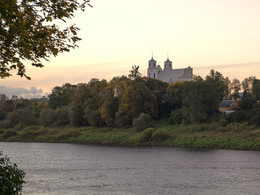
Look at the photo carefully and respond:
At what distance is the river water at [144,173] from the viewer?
104 ft

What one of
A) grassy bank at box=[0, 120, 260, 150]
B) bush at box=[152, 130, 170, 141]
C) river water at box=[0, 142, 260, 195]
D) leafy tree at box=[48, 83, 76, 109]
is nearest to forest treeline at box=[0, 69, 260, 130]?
grassy bank at box=[0, 120, 260, 150]

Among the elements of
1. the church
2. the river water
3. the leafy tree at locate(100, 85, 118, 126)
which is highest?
the church

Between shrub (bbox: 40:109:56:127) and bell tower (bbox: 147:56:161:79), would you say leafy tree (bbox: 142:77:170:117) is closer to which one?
shrub (bbox: 40:109:56:127)

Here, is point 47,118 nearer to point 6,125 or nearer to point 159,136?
point 6,125

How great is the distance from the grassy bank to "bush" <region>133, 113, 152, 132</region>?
1.38 metres

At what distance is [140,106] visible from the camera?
83.7 metres

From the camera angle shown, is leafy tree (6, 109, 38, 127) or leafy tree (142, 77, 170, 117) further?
leafy tree (6, 109, 38, 127)

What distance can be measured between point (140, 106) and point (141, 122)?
6669 mm

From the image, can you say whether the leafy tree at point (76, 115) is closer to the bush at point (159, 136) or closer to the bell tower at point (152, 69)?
the bush at point (159, 136)

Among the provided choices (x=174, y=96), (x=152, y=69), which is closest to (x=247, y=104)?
(x=174, y=96)

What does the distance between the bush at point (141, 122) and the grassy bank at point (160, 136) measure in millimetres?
1379

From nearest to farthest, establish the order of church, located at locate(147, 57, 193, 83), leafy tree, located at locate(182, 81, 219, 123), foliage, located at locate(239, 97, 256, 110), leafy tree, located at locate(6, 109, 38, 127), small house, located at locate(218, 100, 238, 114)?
leafy tree, located at locate(182, 81, 219, 123) → foliage, located at locate(239, 97, 256, 110) → small house, located at locate(218, 100, 238, 114) → leafy tree, located at locate(6, 109, 38, 127) → church, located at locate(147, 57, 193, 83)

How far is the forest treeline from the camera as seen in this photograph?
3068 inches

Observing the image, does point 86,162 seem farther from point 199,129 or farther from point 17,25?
point 17,25
